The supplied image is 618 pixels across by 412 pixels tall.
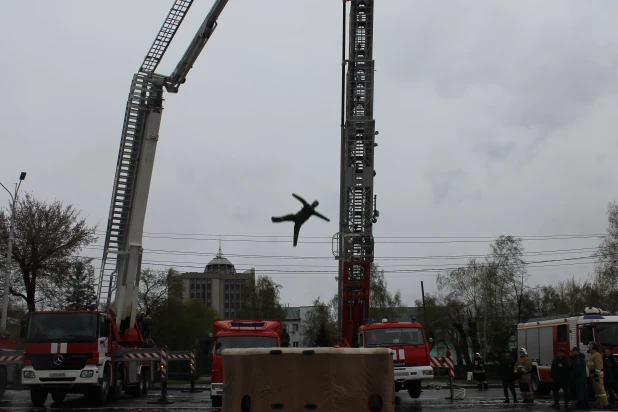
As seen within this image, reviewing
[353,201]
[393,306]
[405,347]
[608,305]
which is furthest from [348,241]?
[393,306]

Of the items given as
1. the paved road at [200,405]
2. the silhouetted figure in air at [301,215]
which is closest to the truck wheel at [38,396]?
the paved road at [200,405]

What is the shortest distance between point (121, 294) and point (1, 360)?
13.1 feet

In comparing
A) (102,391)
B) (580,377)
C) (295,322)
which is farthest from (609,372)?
(295,322)

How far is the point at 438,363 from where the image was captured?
22.2 m

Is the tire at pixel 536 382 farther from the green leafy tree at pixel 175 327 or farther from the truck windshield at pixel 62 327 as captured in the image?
the green leafy tree at pixel 175 327

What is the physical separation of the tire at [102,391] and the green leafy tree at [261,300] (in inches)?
2241

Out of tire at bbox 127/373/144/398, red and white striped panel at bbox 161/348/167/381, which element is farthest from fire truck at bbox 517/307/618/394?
tire at bbox 127/373/144/398

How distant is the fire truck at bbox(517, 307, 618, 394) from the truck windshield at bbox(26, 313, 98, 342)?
574 inches

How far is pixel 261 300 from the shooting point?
7944 cm

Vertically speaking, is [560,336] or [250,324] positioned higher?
[250,324]

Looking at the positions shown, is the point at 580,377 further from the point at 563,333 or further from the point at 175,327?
the point at 175,327

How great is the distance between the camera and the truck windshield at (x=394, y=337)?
2161cm

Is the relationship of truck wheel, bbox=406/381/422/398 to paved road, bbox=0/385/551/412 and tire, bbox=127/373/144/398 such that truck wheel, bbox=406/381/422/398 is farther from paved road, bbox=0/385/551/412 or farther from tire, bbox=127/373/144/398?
tire, bbox=127/373/144/398

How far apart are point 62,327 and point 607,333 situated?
1617cm
